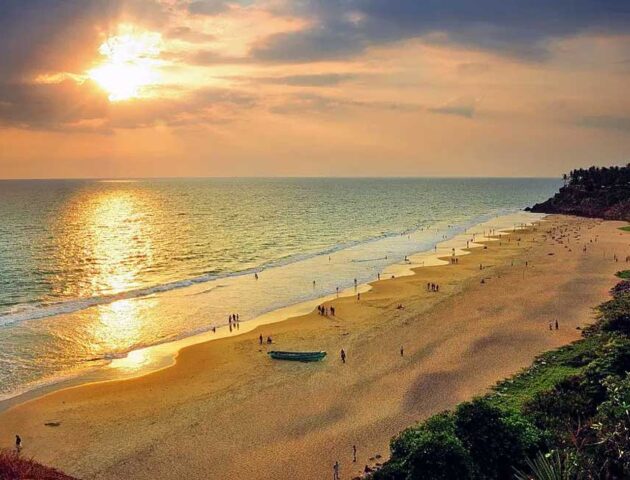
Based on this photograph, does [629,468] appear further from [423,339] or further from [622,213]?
[622,213]

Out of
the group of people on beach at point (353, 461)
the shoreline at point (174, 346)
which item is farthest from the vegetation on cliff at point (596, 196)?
the group of people on beach at point (353, 461)

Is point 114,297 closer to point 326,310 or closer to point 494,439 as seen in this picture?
point 326,310

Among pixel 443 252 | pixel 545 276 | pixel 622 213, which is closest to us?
pixel 545 276

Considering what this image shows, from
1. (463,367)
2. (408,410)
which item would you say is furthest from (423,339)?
(408,410)

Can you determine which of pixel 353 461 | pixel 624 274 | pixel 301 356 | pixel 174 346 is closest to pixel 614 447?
Answer: pixel 353 461

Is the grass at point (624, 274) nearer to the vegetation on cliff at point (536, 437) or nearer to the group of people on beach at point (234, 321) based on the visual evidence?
the vegetation on cliff at point (536, 437)

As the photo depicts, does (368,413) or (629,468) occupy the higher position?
(629,468)

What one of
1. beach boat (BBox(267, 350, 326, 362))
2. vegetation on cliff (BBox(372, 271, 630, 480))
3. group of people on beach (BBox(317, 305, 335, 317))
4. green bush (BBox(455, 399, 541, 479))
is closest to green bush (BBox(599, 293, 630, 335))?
vegetation on cliff (BBox(372, 271, 630, 480))
